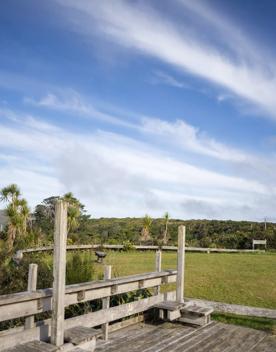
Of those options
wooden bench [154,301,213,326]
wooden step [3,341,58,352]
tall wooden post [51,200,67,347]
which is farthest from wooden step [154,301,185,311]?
wooden step [3,341,58,352]

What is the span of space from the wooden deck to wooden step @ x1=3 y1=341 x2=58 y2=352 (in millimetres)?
1275

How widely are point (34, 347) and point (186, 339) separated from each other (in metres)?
2.81

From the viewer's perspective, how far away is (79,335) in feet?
16.8

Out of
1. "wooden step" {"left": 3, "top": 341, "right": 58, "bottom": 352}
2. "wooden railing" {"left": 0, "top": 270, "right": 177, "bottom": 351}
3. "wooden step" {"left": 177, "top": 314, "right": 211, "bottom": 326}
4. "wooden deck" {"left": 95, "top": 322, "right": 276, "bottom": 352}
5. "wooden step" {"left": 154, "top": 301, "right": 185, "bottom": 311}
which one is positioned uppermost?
"wooden railing" {"left": 0, "top": 270, "right": 177, "bottom": 351}

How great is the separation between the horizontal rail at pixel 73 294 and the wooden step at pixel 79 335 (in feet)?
1.26

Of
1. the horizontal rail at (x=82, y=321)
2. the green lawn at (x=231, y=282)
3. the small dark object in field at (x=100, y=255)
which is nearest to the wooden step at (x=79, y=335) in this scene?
the horizontal rail at (x=82, y=321)

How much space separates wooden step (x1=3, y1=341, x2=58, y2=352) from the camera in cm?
455

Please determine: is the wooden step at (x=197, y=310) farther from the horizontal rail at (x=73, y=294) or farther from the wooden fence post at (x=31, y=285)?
the wooden fence post at (x=31, y=285)

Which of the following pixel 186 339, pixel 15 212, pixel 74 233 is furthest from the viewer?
pixel 74 233

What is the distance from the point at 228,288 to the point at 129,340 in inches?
226

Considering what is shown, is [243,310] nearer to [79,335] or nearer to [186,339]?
[186,339]

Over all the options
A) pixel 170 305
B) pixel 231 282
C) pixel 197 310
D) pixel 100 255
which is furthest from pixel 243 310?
pixel 100 255

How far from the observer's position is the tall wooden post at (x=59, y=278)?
16.1 ft

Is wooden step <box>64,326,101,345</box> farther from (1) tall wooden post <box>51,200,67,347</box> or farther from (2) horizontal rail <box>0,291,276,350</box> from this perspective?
(2) horizontal rail <box>0,291,276,350</box>
